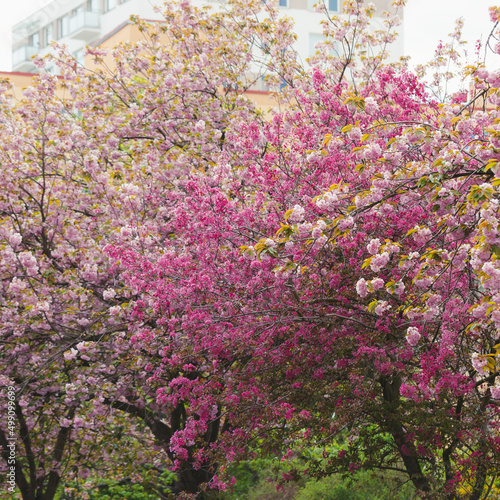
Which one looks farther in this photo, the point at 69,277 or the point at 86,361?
the point at 86,361

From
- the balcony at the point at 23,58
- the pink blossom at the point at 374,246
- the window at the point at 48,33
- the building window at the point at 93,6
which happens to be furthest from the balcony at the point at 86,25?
the pink blossom at the point at 374,246

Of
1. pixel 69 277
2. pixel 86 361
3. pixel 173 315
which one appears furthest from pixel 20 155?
pixel 173 315

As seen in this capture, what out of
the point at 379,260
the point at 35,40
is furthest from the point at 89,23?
the point at 379,260

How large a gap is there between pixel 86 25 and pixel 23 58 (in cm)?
770

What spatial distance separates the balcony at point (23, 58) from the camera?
4216 centimetres

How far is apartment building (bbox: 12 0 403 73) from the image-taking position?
33.5 metres

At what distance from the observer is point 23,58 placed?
42.7 metres

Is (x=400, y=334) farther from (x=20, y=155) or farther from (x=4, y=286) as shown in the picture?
(x=20, y=155)

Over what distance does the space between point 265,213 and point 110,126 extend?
3.67 m

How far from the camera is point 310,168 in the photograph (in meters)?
6.91

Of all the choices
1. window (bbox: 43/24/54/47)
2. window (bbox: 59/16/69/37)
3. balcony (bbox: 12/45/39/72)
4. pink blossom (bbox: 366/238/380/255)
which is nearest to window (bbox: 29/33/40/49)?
balcony (bbox: 12/45/39/72)

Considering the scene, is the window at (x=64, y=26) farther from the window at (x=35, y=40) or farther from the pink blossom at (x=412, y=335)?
the pink blossom at (x=412, y=335)

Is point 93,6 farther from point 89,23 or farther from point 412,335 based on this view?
point 412,335

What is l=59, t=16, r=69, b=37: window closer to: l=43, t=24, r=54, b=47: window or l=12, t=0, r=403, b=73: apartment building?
l=12, t=0, r=403, b=73: apartment building
